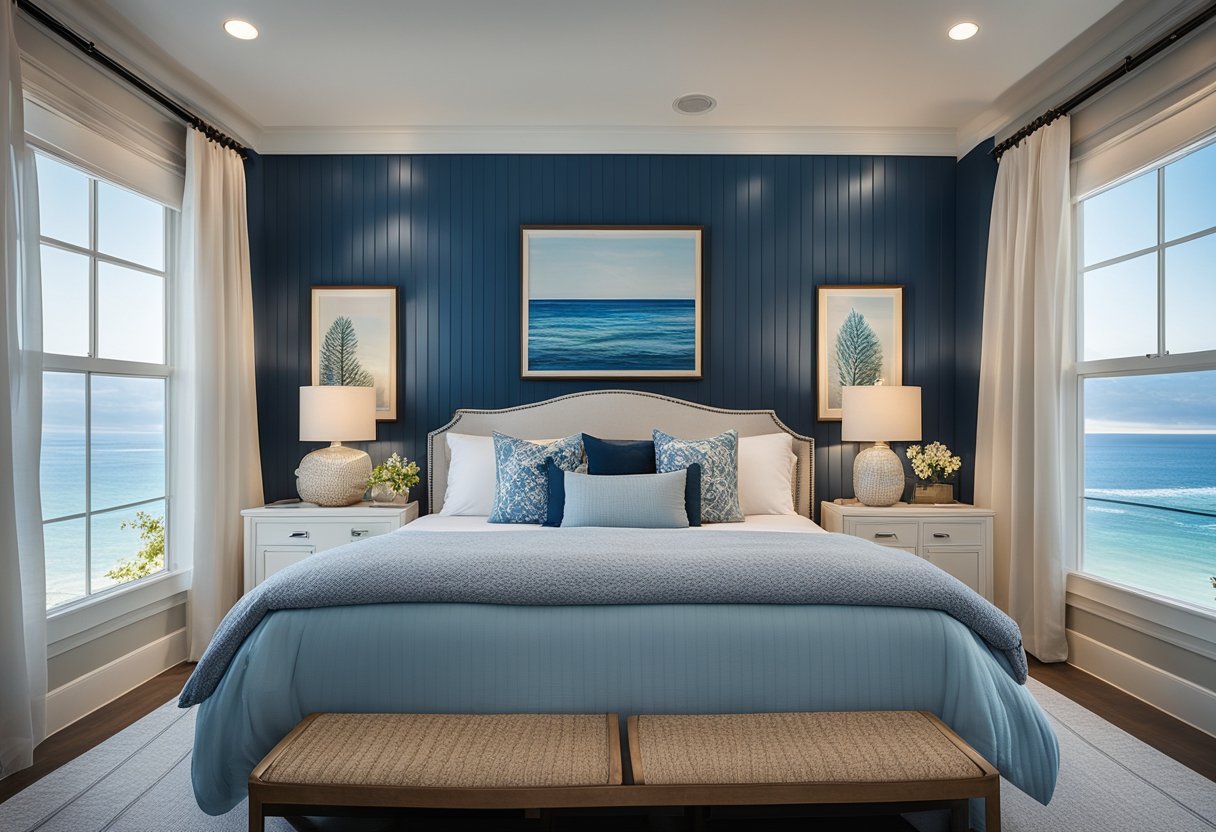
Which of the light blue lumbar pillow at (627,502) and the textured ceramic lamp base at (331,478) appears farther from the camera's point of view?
the textured ceramic lamp base at (331,478)

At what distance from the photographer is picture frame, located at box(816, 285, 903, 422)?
13.0ft

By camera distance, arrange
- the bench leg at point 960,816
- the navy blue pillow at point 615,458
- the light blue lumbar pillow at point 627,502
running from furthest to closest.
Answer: the navy blue pillow at point 615,458 < the light blue lumbar pillow at point 627,502 < the bench leg at point 960,816

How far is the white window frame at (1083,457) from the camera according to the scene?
2535mm

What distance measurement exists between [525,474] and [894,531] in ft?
6.23

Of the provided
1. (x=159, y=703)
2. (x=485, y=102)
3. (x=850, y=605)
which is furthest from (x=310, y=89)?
(x=850, y=605)

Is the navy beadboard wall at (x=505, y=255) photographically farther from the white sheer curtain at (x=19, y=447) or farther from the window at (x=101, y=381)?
the white sheer curtain at (x=19, y=447)

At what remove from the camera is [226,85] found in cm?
338

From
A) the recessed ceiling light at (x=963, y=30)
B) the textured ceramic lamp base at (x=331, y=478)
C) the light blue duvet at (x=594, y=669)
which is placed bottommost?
the light blue duvet at (x=594, y=669)

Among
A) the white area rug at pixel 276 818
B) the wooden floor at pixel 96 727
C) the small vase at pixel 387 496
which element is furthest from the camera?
the small vase at pixel 387 496

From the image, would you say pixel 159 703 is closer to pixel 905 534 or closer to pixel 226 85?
pixel 226 85

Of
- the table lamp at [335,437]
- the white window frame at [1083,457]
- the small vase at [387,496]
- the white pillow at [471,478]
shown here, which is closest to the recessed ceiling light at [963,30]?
the white window frame at [1083,457]

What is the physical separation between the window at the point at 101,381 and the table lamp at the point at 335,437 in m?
0.64

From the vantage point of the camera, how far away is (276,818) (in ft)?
6.47

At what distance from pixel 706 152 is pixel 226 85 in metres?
2.51
